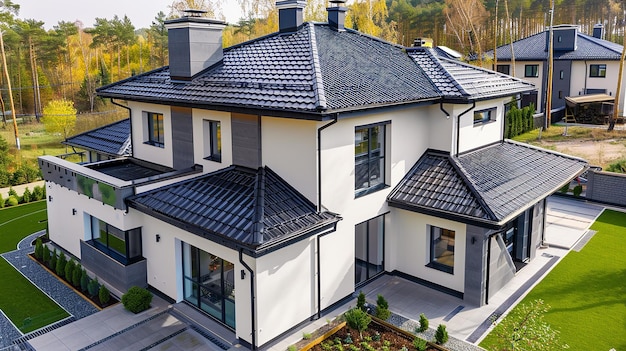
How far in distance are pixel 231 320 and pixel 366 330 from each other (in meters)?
3.05

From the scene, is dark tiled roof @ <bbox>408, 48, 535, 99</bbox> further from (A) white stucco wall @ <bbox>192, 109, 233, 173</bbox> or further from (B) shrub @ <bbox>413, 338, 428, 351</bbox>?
(B) shrub @ <bbox>413, 338, 428, 351</bbox>

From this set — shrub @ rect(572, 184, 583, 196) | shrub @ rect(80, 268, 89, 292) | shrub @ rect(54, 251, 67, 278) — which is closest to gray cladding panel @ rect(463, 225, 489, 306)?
shrub @ rect(80, 268, 89, 292)

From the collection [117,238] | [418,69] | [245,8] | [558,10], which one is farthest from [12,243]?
[558,10]

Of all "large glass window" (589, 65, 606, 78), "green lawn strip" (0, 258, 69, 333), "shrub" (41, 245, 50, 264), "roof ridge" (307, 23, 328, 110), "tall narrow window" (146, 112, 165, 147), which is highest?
"large glass window" (589, 65, 606, 78)

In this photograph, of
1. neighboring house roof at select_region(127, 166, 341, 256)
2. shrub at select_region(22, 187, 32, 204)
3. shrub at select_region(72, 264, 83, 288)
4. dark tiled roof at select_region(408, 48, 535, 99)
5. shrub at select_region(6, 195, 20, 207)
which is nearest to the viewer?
neighboring house roof at select_region(127, 166, 341, 256)

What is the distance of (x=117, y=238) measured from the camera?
13.3m

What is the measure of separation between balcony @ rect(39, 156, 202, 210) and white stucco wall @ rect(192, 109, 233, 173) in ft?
1.21

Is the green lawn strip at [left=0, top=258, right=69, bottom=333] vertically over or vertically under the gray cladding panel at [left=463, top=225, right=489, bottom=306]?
under

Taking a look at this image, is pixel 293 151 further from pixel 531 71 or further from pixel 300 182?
pixel 531 71

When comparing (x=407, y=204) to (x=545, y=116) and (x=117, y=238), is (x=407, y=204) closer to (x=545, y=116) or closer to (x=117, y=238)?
(x=117, y=238)

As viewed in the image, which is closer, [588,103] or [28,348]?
[28,348]

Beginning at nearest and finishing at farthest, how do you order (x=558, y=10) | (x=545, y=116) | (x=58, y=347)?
(x=58, y=347)
(x=545, y=116)
(x=558, y=10)

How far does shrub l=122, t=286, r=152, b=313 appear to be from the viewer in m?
11.7

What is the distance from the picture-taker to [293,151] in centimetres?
1112
